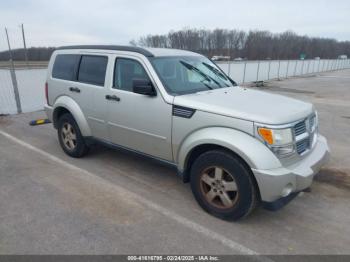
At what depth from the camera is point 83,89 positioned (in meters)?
4.52

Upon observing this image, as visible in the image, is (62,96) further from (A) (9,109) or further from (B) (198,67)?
Result: (A) (9,109)

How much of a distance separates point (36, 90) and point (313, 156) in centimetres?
879

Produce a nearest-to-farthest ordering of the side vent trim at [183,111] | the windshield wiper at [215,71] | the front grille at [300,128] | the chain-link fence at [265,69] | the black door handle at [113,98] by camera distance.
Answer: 1. the front grille at [300,128]
2. the side vent trim at [183,111]
3. the black door handle at [113,98]
4. the windshield wiper at [215,71]
5. the chain-link fence at [265,69]

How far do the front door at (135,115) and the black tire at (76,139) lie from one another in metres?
0.81

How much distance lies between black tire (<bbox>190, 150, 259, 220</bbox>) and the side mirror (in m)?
1.04

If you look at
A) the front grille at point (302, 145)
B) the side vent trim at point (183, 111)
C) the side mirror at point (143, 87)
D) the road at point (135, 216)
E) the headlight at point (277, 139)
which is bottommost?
the road at point (135, 216)

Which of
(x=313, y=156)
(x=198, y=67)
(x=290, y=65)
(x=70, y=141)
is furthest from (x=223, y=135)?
(x=290, y=65)

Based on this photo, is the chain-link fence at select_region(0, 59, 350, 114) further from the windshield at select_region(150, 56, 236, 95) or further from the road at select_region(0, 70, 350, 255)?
the windshield at select_region(150, 56, 236, 95)

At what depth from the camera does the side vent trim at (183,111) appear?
3229 mm

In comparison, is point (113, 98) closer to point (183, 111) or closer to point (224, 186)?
point (183, 111)

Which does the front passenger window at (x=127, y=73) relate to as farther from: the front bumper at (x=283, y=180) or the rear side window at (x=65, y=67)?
the front bumper at (x=283, y=180)

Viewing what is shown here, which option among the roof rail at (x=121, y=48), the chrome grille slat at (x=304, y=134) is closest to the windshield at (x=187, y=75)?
the roof rail at (x=121, y=48)

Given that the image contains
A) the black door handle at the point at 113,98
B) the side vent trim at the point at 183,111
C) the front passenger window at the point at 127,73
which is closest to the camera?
the side vent trim at the point at 183,111

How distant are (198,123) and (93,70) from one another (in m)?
2.20
